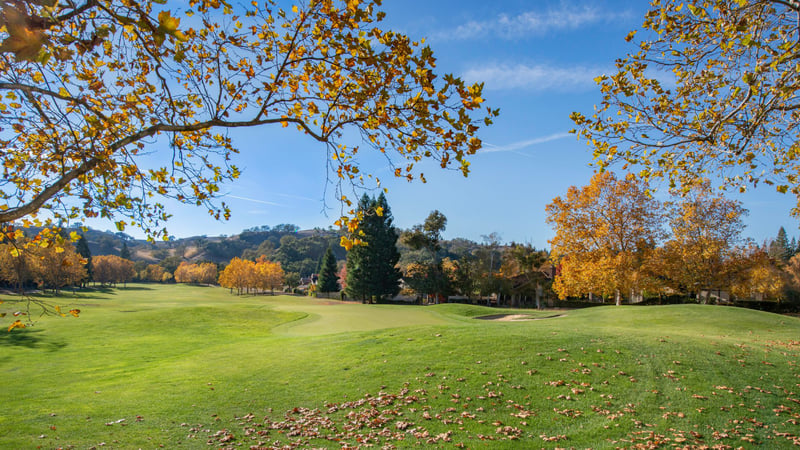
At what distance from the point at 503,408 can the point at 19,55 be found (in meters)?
7.98

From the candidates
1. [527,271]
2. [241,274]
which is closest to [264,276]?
[241,274]

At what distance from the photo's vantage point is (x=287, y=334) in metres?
18.3

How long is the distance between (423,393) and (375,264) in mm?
39329

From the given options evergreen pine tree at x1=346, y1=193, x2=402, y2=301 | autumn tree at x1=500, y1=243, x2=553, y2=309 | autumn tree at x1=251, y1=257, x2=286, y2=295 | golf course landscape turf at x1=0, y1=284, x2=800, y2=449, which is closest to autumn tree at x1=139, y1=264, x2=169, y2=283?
autumn tree at x1=251, y1=257, x2=286, y2=295

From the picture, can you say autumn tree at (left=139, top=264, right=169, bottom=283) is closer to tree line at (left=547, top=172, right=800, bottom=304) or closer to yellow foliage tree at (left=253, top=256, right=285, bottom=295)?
yellow foliage tree at (left=253, top=256, right=285, bottom=295)

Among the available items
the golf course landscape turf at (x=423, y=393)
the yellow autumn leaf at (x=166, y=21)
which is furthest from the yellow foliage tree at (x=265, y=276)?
the yellow autumn leaf at (x=166, y=21)

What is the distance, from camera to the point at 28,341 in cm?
1642

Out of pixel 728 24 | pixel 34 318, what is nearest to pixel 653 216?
pixel 728 24

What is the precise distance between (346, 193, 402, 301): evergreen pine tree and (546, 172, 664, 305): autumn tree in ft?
82.1

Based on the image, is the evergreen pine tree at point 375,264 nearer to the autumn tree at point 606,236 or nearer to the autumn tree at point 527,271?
the autumn tree at point 527,271

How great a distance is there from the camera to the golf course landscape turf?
6.36 metres

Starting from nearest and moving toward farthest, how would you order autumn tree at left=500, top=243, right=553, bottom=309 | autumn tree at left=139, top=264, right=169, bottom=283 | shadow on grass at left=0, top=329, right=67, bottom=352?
shadow on grass at left=0, top=329, right=67, bottom=352, autumn tree at left=500, top=243, right=553, bottom=309, autumn tree at left=139, top=264, right=169, bottom=283

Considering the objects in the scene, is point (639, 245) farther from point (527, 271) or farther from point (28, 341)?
point (28, 341)

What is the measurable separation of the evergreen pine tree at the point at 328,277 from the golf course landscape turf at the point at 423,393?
48.6 m
